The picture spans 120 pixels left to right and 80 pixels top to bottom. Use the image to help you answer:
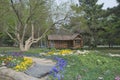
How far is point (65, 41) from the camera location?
47594 mm

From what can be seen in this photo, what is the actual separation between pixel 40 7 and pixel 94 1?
1092 inches

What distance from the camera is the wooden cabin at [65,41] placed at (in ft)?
152

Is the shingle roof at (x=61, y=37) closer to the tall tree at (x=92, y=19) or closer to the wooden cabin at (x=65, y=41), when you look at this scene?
the wooden cabin at (x=65, y=41)

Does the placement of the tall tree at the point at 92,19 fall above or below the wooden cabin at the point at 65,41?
above

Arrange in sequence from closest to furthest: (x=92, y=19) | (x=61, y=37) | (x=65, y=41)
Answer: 1. (x=92, y=19)
2. (x=61, y=37)
3. (x=65, y=41)

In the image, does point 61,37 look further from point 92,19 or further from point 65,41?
point 92,19

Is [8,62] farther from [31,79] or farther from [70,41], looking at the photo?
[70,41]

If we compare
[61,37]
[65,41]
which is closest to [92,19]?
[65,41]

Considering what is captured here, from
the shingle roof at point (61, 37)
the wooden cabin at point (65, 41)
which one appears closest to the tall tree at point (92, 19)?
the wooden cabin at point (65, 41)

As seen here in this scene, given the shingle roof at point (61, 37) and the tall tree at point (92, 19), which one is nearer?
the tall tree at point (92, 19)

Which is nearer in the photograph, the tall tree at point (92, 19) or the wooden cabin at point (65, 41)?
the tall tree at point (92, 19)

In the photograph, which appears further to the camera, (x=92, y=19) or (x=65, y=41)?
(x=65, y=41)

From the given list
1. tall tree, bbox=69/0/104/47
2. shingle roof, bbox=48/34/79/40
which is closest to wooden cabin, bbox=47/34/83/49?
shingle roof, bbox=48/34/79/40

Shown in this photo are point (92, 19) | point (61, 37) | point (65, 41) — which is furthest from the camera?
point (65, 41)
